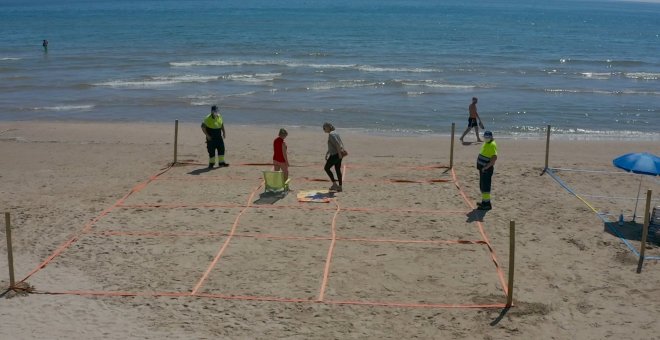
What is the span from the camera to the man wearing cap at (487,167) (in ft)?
40.1

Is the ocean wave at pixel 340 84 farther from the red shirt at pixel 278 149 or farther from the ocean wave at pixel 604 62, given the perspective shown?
the red shirt at pixel 278 149

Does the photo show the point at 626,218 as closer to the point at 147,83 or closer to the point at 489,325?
the point at 489,325

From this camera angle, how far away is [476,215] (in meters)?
12.1

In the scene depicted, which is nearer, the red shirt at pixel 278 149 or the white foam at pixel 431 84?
the red shirt at pixel 278 149

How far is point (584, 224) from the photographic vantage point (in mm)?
11805

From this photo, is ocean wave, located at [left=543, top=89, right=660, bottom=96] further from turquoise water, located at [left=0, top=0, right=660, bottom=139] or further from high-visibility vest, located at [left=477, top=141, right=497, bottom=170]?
high-visibility vest, located at [left=477, top=141, right=497, bottom=170]

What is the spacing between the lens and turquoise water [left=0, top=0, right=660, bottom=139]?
24656 millimetres

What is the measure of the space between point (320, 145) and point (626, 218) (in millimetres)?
8648

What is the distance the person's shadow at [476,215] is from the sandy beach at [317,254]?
5cm

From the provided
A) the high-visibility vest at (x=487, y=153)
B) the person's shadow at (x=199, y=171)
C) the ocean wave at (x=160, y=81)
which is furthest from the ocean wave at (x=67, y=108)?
the high-visibility vest at (x=487, y=153)

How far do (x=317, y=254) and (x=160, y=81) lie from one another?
78.9 ft

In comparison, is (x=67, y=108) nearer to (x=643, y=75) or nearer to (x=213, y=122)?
(x=213, y=122)

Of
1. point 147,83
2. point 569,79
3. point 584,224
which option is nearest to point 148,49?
point 147,83

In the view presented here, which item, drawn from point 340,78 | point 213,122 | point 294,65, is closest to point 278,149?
point 213,122
